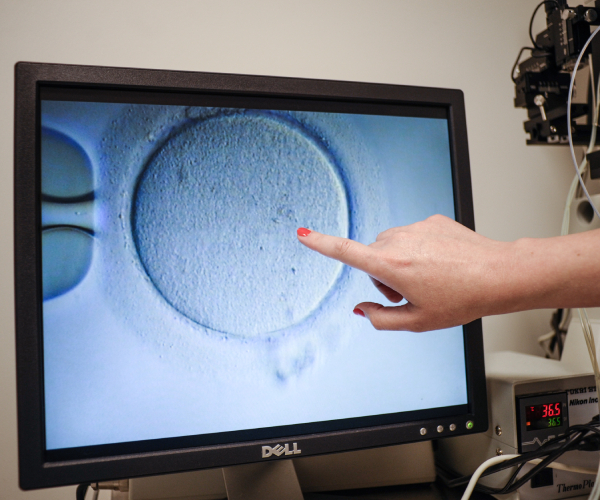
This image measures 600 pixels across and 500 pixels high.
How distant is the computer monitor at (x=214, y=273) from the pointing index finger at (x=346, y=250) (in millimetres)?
92

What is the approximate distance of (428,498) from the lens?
0.57 meters

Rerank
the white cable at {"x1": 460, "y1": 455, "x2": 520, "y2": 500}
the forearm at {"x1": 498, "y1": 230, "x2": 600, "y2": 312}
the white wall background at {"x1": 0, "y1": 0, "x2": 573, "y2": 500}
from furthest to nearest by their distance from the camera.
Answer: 1. the white wall background at {"x1": 0, "y1": 0, "x2": 573, "y2": 500}
2. the white cable at {"x1": 460, "y1": 455, "x2": 520, "y2": 500}
3. the forearm at {"x1": 498, "y1": 230, "x2": 600, "y2": 312}

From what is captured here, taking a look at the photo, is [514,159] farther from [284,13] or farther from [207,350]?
[207,350]

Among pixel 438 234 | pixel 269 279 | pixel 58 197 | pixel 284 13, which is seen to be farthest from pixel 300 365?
pixel 284 13

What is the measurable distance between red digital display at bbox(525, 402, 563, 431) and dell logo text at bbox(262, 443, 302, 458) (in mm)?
313

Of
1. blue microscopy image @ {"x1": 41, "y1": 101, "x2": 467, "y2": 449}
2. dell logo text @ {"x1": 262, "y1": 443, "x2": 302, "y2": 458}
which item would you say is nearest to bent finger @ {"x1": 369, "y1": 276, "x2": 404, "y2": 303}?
blue microscopy image @ {"x1": 41, "y1": 101, "x2": 467, "y2": 449}

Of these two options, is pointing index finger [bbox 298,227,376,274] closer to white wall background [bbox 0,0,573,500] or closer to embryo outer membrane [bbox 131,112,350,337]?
embryo outer membrane [bbox 131,112,350,337]

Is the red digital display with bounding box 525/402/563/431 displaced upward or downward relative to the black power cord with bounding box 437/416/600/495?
upward

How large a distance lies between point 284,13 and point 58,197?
578mm

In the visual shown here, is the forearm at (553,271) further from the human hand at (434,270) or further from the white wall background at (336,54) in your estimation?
the white wall background at (336,54)

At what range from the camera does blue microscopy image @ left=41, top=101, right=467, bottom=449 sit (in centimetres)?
43

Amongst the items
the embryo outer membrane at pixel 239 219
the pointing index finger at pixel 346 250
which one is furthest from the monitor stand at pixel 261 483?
the pointing index finger at pixel 346 250

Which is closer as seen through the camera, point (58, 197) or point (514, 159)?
point (58, 197)

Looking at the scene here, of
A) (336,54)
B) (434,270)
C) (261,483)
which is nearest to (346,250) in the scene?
(434,270)
